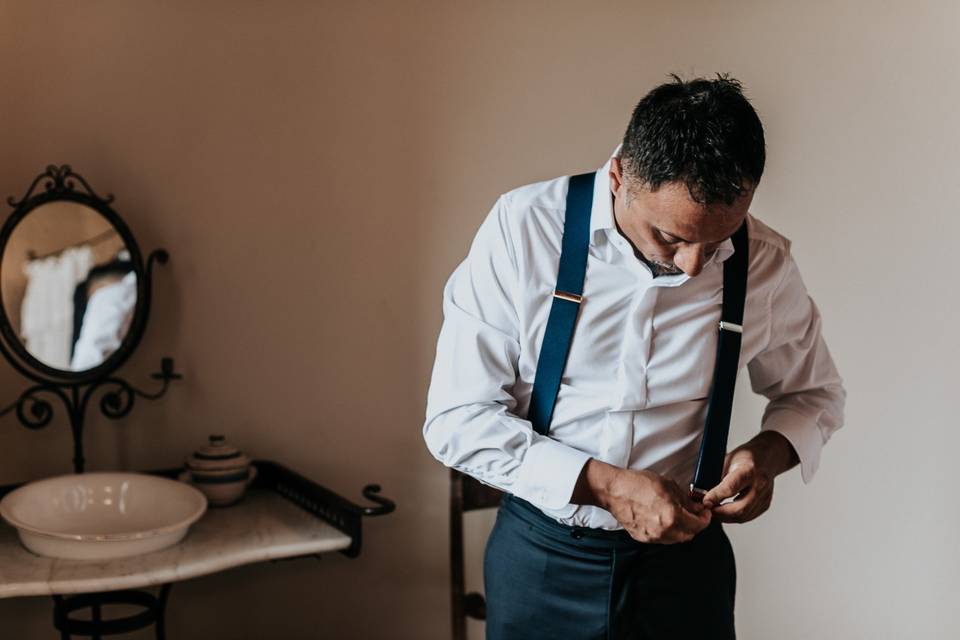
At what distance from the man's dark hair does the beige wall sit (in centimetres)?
130

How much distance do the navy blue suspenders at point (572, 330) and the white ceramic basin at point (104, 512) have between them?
94cm

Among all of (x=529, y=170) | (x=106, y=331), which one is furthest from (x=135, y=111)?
(x=529, y=170)

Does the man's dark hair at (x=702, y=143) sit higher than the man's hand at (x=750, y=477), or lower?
higher

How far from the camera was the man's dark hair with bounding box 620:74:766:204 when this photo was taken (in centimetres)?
137

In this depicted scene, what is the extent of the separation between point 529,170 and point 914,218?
1.12 meters

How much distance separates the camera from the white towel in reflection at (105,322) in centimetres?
229

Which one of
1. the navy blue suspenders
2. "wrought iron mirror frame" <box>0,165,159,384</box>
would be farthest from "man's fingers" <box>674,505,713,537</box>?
"wrought iron mirror frame" <box>0,165,159,384</box>

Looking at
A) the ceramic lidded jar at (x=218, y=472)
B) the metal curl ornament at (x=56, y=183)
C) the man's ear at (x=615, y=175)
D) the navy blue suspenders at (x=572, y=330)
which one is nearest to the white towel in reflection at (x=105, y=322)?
the metal curl ornament at (x=56, y=183)

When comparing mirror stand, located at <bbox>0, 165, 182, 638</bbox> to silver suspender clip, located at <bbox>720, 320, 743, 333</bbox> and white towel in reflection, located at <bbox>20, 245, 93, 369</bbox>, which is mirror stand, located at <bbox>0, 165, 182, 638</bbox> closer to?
white towel in reflection, located at <bbox>20, 245, 93, 369</bbox>

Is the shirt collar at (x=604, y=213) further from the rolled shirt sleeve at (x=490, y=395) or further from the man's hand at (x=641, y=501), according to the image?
the man's hand at (x=641, y=501)

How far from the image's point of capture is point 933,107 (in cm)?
274

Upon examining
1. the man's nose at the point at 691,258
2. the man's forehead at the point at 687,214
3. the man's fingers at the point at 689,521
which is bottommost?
the man's fingers at the point at 689,521

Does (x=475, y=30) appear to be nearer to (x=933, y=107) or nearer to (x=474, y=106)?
(x=474, y=106)

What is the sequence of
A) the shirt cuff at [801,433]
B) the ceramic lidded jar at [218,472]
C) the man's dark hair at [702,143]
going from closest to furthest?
1. the man's dark hair at [702,143]
2. the shirt cuff at [801,433]
3. the ceramic lidded jar at [218,472]
